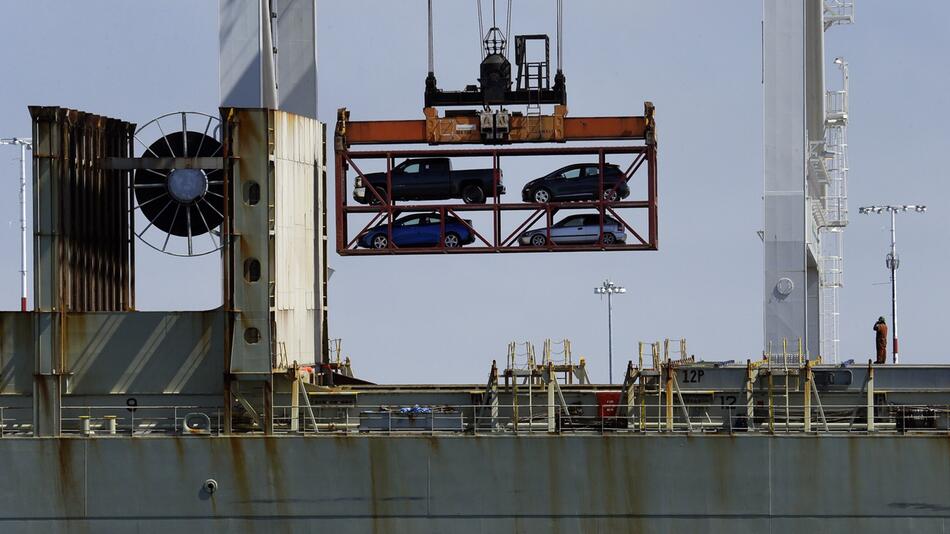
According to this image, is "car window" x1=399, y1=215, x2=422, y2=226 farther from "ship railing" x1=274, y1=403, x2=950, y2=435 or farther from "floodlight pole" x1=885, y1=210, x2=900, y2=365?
"floodlight pole" x1=885, y1=210, x2=900, y2=365

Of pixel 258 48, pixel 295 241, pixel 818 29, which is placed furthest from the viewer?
pixel 818 29

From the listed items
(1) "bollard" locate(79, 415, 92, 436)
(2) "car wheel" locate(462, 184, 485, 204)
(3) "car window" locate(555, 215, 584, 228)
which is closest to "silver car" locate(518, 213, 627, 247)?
(3) "car window" locate(555, 215, 584, 228)

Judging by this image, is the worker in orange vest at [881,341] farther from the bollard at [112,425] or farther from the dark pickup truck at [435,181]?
the bollard at [112,425]

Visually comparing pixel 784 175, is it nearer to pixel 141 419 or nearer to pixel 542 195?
pixel 542 195

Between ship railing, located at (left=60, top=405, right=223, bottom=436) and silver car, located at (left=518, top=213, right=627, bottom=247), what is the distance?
37.5 ft

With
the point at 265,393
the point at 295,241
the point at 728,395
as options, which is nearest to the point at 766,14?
the point at 728,395

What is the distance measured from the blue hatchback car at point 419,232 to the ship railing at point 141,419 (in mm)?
8812

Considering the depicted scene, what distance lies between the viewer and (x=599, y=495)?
39.2 m

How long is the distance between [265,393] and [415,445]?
3.89m

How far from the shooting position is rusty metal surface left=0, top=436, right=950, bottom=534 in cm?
3891

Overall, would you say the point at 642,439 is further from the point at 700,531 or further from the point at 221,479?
the point at 221,479

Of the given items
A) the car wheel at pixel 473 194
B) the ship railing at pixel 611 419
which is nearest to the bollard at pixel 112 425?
the ship railing at pixel 611 419

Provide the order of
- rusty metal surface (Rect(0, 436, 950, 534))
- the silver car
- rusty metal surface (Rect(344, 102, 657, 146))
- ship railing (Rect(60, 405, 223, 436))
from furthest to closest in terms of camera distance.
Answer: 1. the silver car
2. rusty metal surface (Rect(344, 102, 657, 146))
3. ship railing (Rect(60, 405, 223, 436))
4. rusty metal surface (Rect(0, 436, 950, 534))

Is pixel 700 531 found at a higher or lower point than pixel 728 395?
lower
